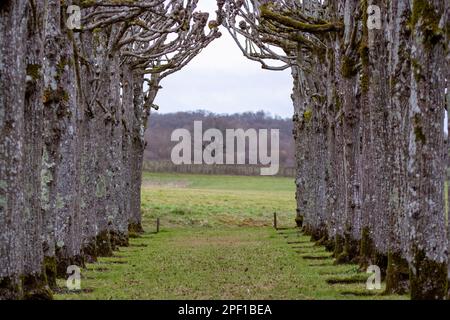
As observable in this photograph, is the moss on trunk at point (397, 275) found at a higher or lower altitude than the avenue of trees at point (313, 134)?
lower

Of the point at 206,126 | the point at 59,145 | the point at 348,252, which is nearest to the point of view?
the point at 59,145

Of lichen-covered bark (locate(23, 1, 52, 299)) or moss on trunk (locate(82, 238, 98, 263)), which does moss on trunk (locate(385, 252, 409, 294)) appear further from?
moss on trunk (locate(82, 238, 98, 263))

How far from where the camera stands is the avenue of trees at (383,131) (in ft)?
45.8

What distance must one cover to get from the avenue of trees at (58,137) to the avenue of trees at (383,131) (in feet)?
19.2

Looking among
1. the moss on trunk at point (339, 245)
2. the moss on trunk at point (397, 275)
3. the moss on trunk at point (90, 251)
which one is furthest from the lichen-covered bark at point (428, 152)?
the moss on trunk at point (90, 251)

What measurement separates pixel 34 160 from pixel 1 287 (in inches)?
121

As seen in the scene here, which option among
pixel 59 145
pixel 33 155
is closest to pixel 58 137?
pixel 59 145

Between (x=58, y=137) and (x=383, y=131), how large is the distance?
7912 mm

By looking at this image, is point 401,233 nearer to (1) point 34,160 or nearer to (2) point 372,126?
(2) point 372,126

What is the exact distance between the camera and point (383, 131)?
65.9 feet

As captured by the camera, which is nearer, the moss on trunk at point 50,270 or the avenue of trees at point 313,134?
the avenue of trees at point 313,134

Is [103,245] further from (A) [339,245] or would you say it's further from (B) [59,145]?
(B) [59,145]

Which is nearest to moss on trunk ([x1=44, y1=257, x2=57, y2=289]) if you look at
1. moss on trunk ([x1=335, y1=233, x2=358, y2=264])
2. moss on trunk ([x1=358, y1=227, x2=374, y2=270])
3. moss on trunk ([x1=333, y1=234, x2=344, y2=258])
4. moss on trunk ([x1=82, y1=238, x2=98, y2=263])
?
moss on trunk ([x1=82, y1=238, x2=98, y2=263])

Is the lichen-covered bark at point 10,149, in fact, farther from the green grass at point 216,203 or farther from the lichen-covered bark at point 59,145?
the green grass at point 216,203
